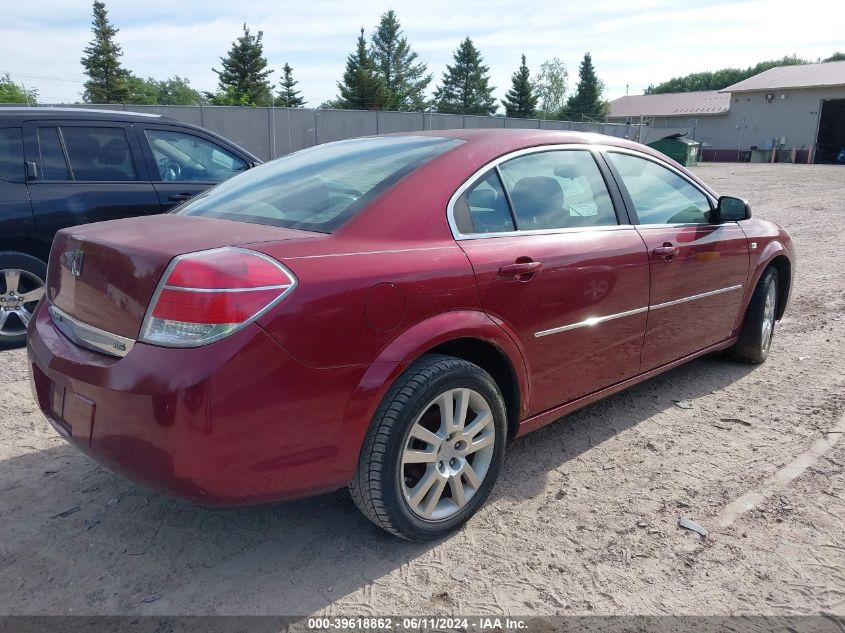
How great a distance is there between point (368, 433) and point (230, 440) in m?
0.51

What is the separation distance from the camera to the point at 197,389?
201 cm

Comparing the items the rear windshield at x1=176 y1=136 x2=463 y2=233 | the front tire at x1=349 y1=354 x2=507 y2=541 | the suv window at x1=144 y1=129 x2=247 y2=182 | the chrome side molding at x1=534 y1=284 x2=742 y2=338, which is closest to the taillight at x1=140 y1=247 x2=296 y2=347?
the rear windshield at x1=176 y1=136 x2=463 y2=233

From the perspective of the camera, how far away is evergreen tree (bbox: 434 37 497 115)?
234 ft

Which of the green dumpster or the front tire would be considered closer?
the front tire

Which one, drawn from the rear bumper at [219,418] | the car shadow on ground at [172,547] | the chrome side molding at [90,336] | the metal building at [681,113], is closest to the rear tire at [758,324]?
the car shadow on ground at [172,547]

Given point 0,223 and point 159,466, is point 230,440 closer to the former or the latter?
point 159,466

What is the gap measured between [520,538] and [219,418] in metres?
1.36

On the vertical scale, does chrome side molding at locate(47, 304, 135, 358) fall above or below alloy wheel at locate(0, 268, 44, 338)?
above

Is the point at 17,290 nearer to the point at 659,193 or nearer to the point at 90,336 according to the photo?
the point at 90,336

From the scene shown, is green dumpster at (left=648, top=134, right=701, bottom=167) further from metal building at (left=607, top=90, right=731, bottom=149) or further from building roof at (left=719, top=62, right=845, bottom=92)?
building roof at (left=719, top=62, right=845, bottom=92)

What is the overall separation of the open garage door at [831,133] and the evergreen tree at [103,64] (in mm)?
58470

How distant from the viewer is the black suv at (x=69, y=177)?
4.98 meters

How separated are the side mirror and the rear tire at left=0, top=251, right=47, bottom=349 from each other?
4.84 meters

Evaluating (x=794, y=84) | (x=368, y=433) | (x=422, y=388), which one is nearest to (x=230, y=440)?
(x=368, y=433)
